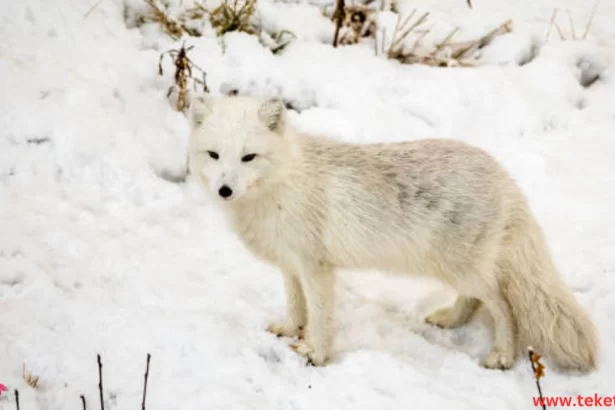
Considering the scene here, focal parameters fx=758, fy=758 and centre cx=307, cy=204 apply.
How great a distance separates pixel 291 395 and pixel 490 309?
1297mm

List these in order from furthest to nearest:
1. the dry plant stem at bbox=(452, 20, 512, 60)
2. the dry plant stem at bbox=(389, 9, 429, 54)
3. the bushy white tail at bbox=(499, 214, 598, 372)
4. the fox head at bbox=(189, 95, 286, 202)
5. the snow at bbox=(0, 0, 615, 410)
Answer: the dry plant stem at bbox=(452, 20, 512, 60)
the dry plant stem at bbox=(389, 9, 429, 54)
the bushy white tail at bbox=(499, 214, 598, 372)
the snow at bbox=(0, 0, 615, 410)
the fox head at bbox=(189, 95, 286, 202)

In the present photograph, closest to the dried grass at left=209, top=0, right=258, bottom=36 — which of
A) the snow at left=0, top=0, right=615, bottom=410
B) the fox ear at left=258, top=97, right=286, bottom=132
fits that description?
the snow at left=0, top=0, right=615, bottom=410

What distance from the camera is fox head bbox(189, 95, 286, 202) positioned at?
11.7ft

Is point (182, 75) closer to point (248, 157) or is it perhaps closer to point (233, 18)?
point (233, 18)

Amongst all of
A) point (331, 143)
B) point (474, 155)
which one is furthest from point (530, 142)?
point (331, 143)

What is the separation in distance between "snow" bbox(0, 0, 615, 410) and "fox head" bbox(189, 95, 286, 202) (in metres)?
0.86

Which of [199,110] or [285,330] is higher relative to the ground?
[199,110]

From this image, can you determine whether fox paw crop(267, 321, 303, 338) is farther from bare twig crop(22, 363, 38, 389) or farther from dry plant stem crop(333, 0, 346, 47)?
dry plant stem crop(333, 0, 346, 47)

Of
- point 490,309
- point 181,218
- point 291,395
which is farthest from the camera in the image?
point 181,218

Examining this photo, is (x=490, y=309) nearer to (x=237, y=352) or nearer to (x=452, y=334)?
(x=452, y=334)

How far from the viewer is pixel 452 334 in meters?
4.52

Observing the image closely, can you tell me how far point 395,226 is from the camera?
3.99 meters

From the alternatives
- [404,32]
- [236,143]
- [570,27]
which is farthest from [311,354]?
[570,27]

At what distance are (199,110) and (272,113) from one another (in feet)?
1.23
